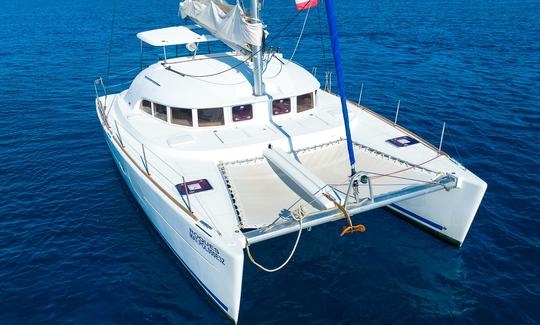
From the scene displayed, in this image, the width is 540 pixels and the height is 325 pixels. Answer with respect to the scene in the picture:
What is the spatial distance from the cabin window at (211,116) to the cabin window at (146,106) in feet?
7.57

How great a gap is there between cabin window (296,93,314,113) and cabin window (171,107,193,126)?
3.95 metres

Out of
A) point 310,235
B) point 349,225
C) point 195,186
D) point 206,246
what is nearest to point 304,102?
point 310,235

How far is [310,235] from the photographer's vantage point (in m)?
14.6

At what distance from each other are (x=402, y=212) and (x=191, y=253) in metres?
7.56

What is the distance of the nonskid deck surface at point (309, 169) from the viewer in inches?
461

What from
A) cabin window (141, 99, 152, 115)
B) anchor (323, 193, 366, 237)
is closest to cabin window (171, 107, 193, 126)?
cabin window (141, 99, 152, 115)

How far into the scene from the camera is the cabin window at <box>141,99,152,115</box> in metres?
16.0

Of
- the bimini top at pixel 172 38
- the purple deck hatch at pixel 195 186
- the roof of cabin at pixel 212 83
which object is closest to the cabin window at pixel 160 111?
the roof of cabin at pixel 212 83

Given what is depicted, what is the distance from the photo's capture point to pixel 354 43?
131 ft

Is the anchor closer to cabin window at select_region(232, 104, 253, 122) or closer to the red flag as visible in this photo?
cabin window at select_region(232, 104, 253, 122)

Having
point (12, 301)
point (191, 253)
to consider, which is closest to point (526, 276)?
point (191, 253)

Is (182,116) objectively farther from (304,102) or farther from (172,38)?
(304,102)

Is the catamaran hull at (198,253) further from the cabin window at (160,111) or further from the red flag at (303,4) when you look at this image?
the red flag at (303,4)

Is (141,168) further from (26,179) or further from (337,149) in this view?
(26,179)
